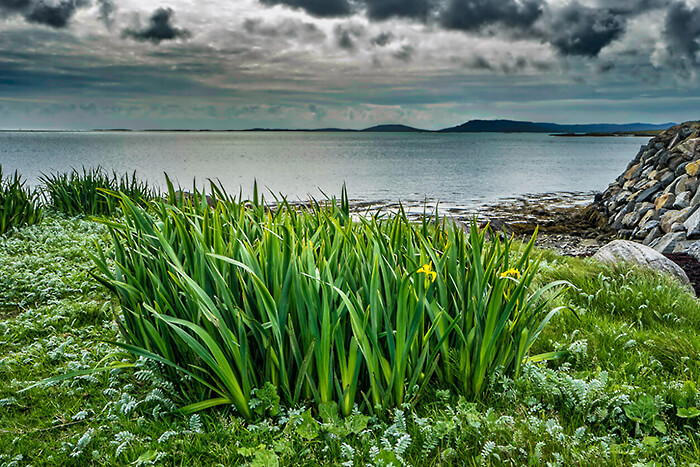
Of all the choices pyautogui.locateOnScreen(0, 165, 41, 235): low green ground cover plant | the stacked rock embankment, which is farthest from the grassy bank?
the stacked rock embankment

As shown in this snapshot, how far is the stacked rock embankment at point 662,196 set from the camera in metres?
12.7

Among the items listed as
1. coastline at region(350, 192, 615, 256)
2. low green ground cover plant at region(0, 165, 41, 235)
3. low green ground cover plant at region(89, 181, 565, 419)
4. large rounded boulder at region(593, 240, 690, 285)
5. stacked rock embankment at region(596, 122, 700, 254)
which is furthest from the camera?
coastline at region(350, 192, 615, 256)

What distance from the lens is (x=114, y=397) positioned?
2986 millimetres

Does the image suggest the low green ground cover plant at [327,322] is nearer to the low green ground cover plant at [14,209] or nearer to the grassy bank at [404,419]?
the grassy bank at [404,419]

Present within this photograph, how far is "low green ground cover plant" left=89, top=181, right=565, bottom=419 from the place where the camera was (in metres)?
2.53

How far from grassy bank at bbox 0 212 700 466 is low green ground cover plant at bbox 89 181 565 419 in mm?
127

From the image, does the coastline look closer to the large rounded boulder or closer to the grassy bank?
the large rounded boulder

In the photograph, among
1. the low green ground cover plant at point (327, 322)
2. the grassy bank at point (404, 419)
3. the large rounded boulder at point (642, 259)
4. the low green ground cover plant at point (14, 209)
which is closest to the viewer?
the grassy bank at point (404, 419)

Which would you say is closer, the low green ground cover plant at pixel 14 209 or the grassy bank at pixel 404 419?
the grassy bank at pixel 404 419

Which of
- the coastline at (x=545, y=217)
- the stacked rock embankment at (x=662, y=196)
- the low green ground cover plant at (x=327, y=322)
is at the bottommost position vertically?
the coastline at (x=545, y=217)

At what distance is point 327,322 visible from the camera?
245 cm

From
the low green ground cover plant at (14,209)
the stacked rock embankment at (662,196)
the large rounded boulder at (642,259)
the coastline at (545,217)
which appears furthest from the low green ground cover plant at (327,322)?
the stacked rock embankment at (662,196)

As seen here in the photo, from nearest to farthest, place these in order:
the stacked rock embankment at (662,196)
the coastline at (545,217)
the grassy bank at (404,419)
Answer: the grassy bank at (404,419) < the stacked rock embankment at (662,196) < the coastline at (545,217)

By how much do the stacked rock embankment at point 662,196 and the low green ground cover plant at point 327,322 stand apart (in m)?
11.1
